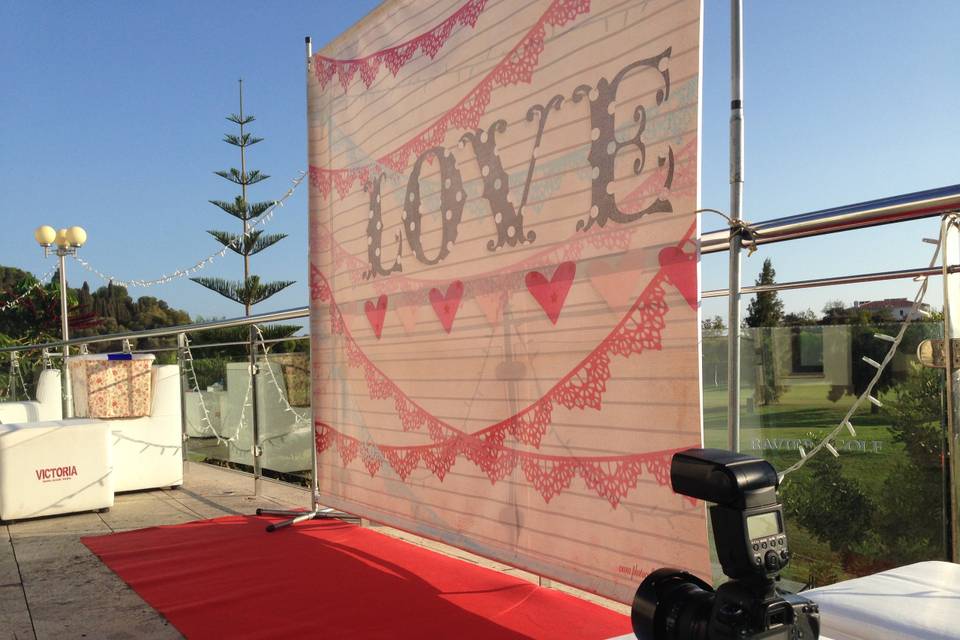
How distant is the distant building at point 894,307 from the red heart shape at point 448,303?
1034mm

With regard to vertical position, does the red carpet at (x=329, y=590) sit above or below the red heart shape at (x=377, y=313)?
below

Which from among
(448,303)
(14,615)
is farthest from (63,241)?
(448,303)

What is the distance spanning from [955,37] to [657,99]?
19.5 feet

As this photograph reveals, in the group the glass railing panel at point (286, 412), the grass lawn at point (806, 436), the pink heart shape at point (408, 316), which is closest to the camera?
the grass lawn at point (806, 436)

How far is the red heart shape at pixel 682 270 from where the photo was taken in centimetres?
134

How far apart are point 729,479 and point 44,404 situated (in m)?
5.61

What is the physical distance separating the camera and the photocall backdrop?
0.70 metres

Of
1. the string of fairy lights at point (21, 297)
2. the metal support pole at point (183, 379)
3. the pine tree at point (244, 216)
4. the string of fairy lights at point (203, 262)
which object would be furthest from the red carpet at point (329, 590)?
the string of fairy lights at point (21, 297)

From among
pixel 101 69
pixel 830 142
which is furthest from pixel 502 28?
pixel 101 69

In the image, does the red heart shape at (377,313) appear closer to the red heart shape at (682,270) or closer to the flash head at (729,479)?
the red heart shape at (682,270)

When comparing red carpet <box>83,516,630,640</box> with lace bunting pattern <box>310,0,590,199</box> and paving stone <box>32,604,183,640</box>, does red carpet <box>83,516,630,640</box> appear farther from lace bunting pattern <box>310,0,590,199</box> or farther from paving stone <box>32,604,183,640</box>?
lace bunting pattern <box>310,0,590,199</box>

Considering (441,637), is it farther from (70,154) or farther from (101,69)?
(70,154)

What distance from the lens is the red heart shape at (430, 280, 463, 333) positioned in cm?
203

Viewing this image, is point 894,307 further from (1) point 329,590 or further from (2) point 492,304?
(1) point 329,590
